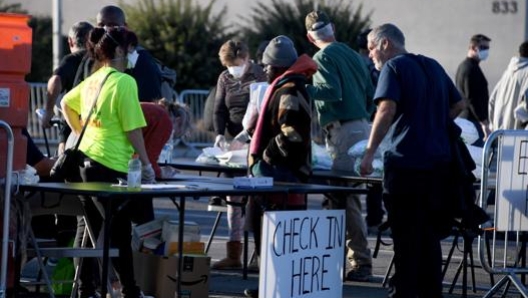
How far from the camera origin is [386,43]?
8.91 m

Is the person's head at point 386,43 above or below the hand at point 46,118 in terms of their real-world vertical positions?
above

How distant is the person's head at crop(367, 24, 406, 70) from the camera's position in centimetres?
889

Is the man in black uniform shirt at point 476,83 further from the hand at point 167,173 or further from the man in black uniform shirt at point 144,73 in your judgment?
the hand at point 167,173

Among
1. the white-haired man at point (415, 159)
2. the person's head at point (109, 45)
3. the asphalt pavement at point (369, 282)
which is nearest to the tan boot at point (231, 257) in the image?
the asphalt pavement at point (369, 282)

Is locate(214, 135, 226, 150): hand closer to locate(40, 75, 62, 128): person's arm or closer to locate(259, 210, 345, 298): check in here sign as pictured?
locate(40, 75, 62, 128): person's arm

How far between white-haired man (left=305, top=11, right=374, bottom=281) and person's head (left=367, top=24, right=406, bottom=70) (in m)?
1.45

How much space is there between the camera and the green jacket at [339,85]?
34.2 feet

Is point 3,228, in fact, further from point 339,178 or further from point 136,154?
point 339,178

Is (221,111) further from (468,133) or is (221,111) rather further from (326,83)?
(468,133)

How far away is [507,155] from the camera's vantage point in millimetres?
8930

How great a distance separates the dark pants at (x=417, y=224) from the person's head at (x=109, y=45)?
184 centimetres

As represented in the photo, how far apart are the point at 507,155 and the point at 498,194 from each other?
26 centimetres

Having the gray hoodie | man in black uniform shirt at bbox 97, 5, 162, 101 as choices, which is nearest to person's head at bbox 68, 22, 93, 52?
man in black uniform shirt at bbox 97, 5, 162, 101

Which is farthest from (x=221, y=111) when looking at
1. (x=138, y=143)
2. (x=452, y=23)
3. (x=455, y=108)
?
(x=452, y=23)
